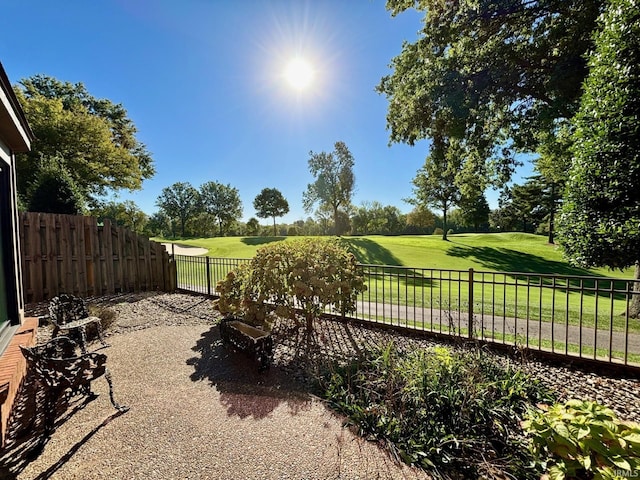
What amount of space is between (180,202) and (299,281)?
49.1m

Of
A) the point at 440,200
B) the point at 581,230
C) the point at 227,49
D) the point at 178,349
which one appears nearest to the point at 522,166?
the point at 581,230

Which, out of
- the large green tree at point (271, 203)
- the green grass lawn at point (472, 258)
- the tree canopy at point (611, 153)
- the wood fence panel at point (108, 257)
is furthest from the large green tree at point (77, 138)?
the large green tree at point (271, 203)

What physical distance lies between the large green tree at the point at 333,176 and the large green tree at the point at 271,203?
1226 cm

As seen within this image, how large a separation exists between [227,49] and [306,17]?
7.56ft

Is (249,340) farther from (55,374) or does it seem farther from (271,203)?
(271,203)

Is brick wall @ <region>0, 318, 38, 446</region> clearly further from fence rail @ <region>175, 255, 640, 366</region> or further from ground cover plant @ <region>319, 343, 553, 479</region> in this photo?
fence rail @ <region>175, 255, 640, 366</region>

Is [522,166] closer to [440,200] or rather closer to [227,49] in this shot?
[227,49]

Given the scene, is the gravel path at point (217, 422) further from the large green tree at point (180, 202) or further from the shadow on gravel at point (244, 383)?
the large green tree at point (180, 202)

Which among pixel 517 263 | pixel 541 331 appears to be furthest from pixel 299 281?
pixel 517 263

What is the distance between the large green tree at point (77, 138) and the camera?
13.0 m

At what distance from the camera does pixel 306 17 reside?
598 centimetres

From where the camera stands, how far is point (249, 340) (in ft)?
11.9

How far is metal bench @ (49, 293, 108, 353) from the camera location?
13.8ft

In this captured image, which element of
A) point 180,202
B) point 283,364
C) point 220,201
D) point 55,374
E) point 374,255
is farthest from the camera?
point 220,201
